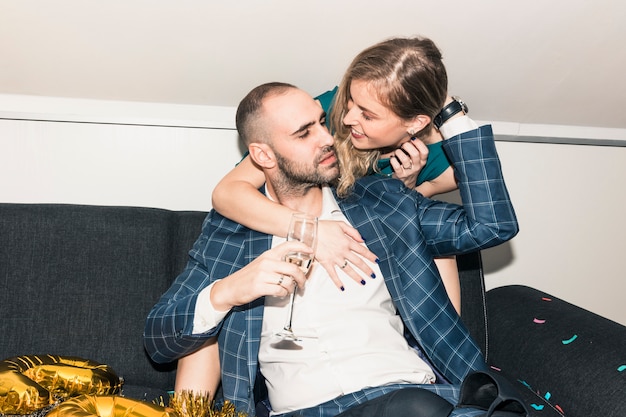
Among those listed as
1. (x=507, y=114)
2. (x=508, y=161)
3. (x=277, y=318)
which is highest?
(x=507, y=114)

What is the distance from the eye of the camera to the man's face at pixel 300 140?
69.8 inches

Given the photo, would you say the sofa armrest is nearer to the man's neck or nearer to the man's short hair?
the man's neck

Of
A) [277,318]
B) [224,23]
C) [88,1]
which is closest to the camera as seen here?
[277,318]

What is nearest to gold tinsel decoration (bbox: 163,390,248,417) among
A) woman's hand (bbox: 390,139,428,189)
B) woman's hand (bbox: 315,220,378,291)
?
woman's hand (bbox: 315,220,378,291)

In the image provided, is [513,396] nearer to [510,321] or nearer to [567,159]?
[510,321]

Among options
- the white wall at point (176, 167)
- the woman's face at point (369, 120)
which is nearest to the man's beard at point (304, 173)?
the woman's face at point (369, 120)

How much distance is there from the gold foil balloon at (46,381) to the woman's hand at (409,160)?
99 cm

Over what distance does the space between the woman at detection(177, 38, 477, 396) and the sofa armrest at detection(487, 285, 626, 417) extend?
25 centimetres

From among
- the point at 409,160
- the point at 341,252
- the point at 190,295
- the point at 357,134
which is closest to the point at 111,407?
the point at 190,295

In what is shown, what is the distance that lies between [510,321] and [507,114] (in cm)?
86

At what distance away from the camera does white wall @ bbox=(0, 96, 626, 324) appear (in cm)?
220

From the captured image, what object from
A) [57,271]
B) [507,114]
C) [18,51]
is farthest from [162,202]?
[507,114]

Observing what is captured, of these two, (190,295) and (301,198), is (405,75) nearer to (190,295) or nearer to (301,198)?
(301,198)

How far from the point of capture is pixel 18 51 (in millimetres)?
2006
